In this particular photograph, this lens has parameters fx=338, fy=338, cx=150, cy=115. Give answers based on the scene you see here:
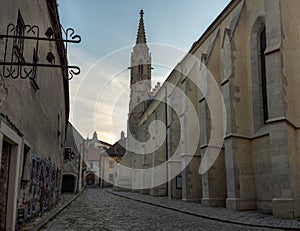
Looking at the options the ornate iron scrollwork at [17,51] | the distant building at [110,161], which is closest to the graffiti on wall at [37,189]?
the ornate iron scrollwork at [17,51]

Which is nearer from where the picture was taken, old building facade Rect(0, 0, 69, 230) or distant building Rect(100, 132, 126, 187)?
old building facade Rect(0, 0, 69, 230)

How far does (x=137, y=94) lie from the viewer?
2076 inches

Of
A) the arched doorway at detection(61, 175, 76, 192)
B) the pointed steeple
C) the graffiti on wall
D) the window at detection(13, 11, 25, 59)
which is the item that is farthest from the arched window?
the pointed steeple

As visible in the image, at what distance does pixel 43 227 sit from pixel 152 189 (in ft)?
75.9

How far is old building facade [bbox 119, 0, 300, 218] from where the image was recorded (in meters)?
12.9

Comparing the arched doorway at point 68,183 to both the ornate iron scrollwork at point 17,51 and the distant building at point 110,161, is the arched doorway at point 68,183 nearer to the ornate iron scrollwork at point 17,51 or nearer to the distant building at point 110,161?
the distant building at point 110,161

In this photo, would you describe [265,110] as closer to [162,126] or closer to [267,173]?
[267,173]

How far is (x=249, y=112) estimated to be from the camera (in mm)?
16484

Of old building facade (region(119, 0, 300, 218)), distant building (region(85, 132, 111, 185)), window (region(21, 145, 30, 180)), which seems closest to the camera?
window (region(21, 145, 30, 180))

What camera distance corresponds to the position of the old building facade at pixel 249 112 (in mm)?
12867

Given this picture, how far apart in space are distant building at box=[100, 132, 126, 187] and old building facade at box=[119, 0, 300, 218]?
44.4 meters

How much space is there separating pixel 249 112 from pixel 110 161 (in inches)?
2100

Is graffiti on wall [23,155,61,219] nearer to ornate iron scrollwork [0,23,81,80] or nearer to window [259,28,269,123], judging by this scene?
ornate iron scrollwork [0,23,81,80]

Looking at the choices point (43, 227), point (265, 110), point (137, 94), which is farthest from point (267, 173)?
point (137, 94)
